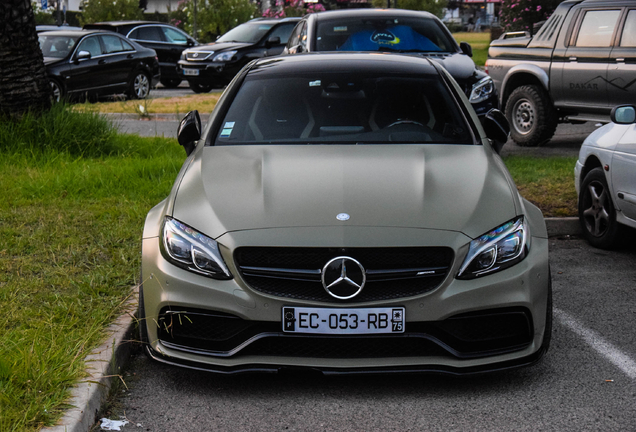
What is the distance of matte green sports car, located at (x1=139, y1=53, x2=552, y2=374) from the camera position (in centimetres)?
364

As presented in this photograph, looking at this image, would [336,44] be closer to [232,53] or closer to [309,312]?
[309,312]

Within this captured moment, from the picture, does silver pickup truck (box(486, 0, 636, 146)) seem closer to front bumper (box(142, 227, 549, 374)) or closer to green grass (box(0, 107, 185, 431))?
green grass (box(0, 107, 185, 431))

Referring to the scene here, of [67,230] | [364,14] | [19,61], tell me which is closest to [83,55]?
[19,61]

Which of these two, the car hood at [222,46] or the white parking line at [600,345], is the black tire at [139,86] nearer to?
the car hood at [222,46]

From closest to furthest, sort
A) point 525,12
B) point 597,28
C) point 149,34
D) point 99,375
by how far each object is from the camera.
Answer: point 99,375
point 597,28
point 149,34
point 525,12

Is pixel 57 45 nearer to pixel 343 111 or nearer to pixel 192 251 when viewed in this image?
pixel 343 111

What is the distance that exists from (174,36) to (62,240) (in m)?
18.6

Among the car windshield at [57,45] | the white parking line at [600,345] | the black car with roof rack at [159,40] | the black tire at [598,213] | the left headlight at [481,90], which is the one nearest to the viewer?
the white parking line at [600,345]

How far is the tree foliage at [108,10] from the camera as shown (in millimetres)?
38719

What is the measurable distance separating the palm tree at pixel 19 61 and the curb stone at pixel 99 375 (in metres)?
5.48

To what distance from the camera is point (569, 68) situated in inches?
433

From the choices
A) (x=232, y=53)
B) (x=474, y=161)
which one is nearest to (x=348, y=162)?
(x=474, y=161)

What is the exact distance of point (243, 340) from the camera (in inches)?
146

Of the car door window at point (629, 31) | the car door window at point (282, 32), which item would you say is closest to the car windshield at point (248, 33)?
the car door window at point (282, 32)
